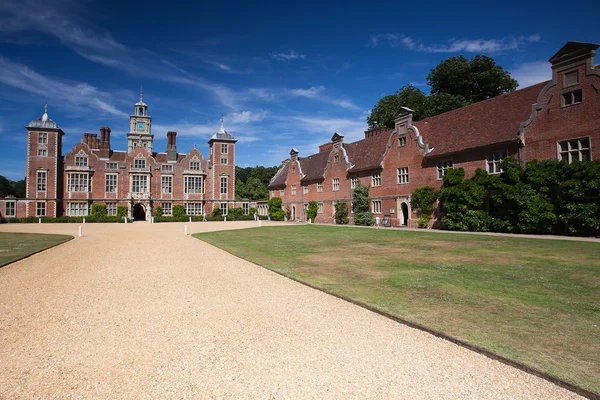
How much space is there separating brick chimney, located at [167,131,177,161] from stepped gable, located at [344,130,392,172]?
85.5ft

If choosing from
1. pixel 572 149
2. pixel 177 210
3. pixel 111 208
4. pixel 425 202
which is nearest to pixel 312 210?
pixel 425 202

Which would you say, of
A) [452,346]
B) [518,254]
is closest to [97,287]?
[452,346]

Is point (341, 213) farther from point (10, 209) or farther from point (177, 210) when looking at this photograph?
point (10, 209)

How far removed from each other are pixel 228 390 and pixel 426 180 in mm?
25618

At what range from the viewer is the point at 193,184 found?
50.2 metres

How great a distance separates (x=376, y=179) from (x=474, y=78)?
18.5 meters

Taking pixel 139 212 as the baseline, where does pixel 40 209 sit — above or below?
above

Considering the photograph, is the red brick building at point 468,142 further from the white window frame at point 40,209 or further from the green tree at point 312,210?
the white window frame at point 40,209

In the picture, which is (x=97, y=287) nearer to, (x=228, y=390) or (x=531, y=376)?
(x=228, y=390)

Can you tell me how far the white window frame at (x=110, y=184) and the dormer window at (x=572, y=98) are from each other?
47.5m

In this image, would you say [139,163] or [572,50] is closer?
[572,50]

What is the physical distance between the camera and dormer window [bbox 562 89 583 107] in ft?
61.0

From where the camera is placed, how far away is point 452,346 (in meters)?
4.33

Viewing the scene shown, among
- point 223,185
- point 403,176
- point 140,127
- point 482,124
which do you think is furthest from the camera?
point 140,127
